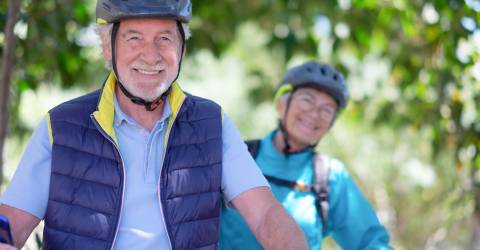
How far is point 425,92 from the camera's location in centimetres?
938

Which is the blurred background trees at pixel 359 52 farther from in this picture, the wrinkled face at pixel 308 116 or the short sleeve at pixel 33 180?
the short sleeve at pixel 33 180

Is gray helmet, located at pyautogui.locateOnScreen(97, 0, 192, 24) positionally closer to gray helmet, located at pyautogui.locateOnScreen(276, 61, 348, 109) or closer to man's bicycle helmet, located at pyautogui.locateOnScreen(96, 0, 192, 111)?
man's bicycle helmet, located at pyautogui.locateOnScreen(96, 0, 192, 111)

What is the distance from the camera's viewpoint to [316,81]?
220 inches

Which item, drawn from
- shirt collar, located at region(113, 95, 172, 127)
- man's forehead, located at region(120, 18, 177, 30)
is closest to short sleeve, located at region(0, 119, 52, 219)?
shirt collar, located at region(113, 95, 172, 127)

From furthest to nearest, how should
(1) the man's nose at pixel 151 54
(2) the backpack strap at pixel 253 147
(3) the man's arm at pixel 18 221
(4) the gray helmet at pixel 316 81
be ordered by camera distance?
(4) the gray helmet at pixel 316 81
(2) the backpack strap at pixel 253 147
(1) the man's nose at pixel 151 54
(3) the man's arm at pixel 18 221

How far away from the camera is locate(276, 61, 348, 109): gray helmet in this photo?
5598 millimetres

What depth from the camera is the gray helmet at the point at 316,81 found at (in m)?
5.60

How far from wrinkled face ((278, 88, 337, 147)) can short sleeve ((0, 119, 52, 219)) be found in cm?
203

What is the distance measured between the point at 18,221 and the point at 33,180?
15 cm

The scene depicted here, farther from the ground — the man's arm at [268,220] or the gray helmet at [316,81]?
the gray helmet at [316,81]

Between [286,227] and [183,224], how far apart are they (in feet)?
1.20

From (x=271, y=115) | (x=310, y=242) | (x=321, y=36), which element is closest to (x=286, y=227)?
(x=310, y=242)

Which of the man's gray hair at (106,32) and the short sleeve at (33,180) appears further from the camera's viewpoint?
the man's gray hair at (106,32)

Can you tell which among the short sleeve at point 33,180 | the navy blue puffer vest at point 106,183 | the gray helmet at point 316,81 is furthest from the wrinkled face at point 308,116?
the short sleeve at point 33,180
